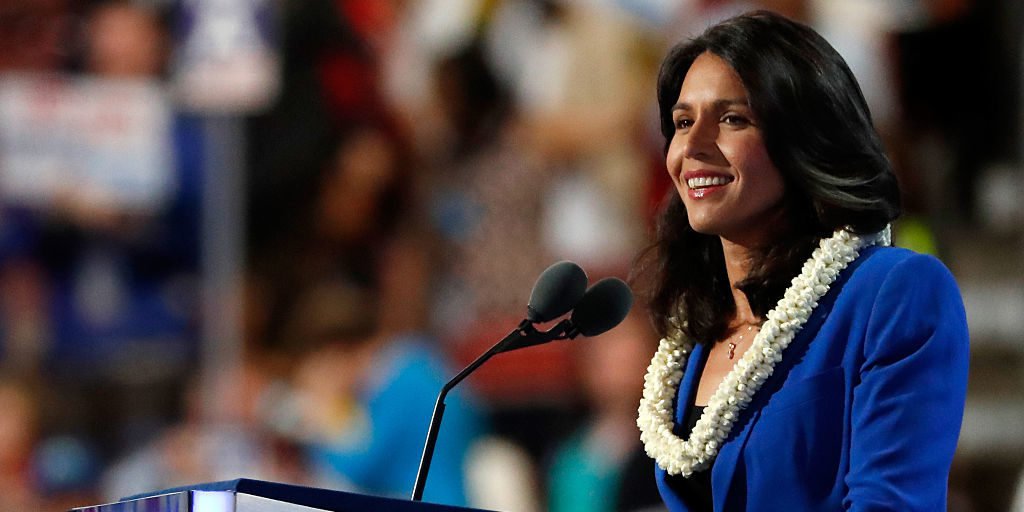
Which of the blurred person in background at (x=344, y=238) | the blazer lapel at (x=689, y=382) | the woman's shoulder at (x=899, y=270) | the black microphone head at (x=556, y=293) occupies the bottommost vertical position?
the blazer lapel at (x=689, y=382)

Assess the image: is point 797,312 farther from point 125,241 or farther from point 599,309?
point 125,241

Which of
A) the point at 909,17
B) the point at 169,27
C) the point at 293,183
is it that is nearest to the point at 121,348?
the point at 293,183

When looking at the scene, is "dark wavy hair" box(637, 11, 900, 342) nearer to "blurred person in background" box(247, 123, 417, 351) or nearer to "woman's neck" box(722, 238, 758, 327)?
"woman's neck" box(722, 238, 758, 327)

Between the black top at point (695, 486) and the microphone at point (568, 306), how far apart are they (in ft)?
0.62

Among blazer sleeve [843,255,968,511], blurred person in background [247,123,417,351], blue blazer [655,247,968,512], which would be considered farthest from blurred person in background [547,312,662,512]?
blazer sleeve [843,255,968,511]

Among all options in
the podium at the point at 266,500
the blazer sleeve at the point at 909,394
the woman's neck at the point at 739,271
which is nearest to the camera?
the podium at the point at 266,500

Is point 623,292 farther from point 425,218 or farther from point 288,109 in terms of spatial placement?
point 288,109

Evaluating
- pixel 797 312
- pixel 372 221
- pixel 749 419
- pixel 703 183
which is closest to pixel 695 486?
pixel 749 419

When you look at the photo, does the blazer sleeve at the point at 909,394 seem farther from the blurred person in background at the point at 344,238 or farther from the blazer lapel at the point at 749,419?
the blurred person in background at the point at 344,238

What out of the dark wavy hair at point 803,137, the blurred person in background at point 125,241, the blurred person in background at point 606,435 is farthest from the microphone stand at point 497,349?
the blurred person in background at point 125,241

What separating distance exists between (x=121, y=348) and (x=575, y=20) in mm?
2586

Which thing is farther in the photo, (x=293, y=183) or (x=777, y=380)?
(x=293, y=183)

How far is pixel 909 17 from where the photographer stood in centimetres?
630

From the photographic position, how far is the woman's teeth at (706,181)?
207cm
